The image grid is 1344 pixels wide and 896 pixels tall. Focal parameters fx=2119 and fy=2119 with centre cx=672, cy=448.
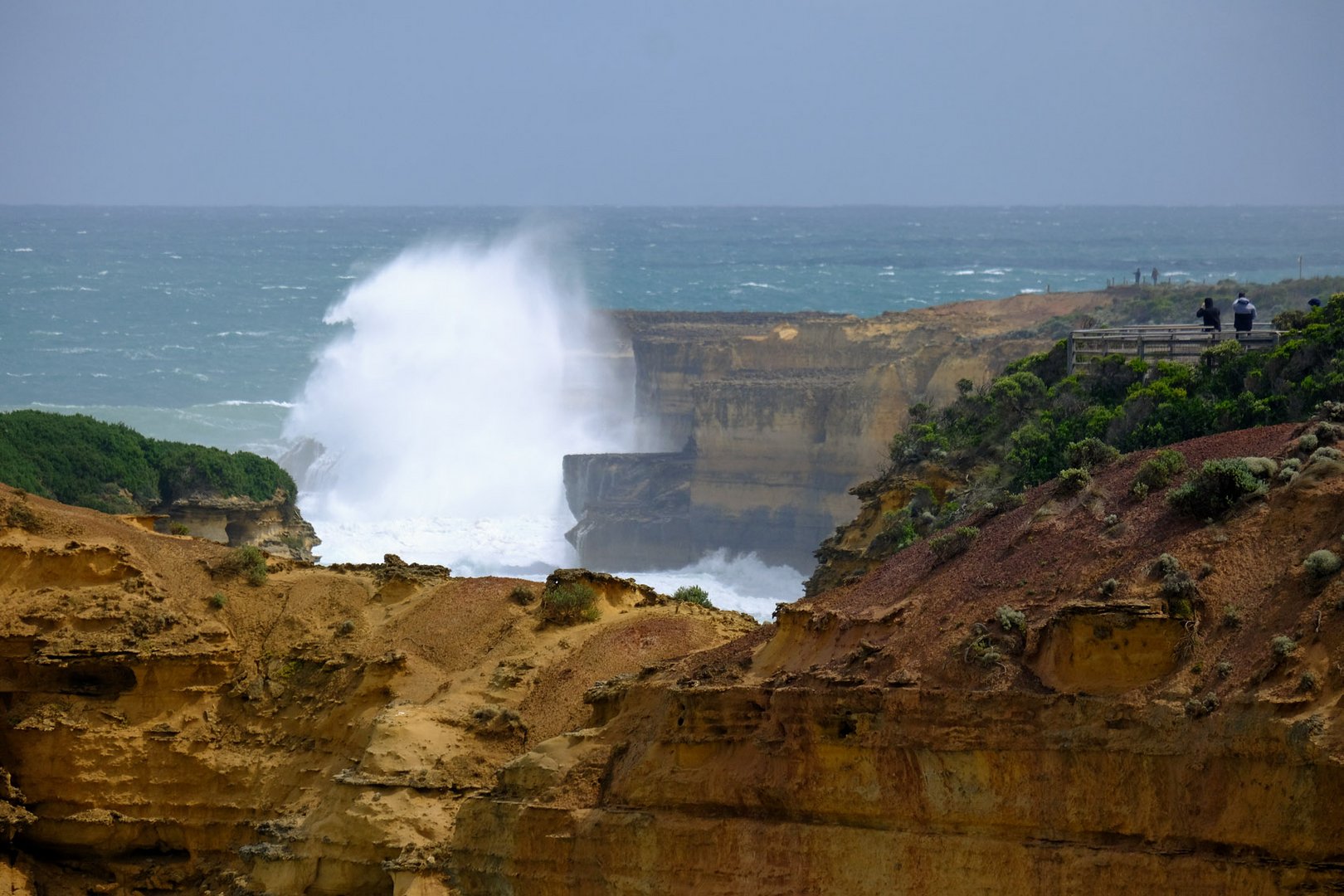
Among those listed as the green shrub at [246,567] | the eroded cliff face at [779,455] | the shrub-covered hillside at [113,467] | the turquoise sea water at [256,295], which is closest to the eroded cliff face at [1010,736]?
the green shrub at [246,567]

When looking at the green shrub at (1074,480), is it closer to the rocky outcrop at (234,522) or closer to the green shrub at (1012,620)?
the green shrub at (1012,620)

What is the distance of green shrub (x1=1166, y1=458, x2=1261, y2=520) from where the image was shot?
18.1 meters

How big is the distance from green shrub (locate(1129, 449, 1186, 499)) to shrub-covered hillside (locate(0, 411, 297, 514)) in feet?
76.4

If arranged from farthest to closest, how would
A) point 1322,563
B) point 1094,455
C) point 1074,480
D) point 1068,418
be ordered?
point 1068,418 < point 1094,455 < point 1074,480 < point 1322,563

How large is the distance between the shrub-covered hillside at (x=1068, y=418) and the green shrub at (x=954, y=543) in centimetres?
132

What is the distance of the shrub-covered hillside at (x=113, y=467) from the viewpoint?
38.4m

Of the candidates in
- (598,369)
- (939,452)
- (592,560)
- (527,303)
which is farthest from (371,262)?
(939,452)

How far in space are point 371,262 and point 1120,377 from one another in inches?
5849

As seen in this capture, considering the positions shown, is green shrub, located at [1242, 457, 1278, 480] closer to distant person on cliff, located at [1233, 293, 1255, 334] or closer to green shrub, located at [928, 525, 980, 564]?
green shrub, located at [928, 525, 980, 564]

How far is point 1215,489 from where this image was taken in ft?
59.9

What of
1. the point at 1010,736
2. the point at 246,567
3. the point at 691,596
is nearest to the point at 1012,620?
the point at 1010,736

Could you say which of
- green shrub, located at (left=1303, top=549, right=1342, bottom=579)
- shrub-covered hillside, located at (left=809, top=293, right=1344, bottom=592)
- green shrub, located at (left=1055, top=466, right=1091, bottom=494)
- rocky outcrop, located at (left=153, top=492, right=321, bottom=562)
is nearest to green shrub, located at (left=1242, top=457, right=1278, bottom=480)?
green shrub, located at (left=1303, top=549, right=1342, bottom=579)

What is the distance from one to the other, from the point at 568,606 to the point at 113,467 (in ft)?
59.8

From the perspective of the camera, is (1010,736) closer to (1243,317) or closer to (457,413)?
(1243,317)
